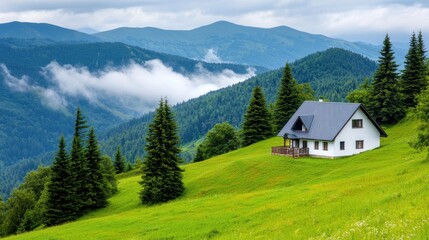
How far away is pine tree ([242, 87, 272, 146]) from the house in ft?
88.9

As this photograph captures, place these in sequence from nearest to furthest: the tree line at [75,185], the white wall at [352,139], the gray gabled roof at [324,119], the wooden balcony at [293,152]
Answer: the tree line at [75,185], the white wall at [352,139], the gray gabled roof at [324,119], the wooden balcony at [293,152]

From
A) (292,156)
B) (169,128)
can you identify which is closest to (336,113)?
(292,156)

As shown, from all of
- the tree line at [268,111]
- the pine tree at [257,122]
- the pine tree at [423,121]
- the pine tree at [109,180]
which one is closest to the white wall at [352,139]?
the pine tree at [423,121]

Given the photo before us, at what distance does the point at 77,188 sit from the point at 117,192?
9971mm

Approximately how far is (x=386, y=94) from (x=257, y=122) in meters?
27.4

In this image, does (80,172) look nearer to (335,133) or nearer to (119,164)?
(335,133)

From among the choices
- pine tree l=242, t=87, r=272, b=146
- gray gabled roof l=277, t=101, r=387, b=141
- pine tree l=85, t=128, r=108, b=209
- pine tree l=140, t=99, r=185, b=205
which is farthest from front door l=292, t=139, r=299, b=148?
pine tree l=85, t=128, r=108, b=209

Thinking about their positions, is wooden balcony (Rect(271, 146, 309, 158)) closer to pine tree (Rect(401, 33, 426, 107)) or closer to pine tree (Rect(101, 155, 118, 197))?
pine tree (Rect(101, 155, 118, 197))

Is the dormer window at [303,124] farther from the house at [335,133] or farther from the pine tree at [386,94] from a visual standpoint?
the pine tree at [386,94]

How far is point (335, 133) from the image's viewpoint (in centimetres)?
6362

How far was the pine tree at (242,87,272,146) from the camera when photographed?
96.7 meters

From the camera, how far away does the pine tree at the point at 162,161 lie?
57.2 m

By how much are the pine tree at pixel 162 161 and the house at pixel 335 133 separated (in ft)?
53.6

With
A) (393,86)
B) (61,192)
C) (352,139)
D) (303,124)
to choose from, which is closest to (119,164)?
(61,192)
